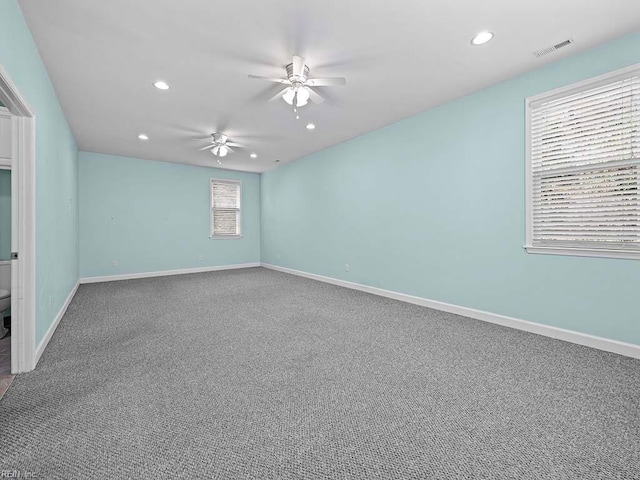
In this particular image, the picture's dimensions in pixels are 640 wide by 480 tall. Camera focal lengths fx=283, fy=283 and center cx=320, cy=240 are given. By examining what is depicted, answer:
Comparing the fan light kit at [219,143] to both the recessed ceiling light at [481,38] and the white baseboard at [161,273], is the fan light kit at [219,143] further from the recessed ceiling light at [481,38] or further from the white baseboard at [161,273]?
the recessed ceiling light at [481,38]

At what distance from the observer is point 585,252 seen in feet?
8.61

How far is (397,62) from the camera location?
2736mm

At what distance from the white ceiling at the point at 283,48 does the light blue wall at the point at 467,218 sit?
0.26 meters

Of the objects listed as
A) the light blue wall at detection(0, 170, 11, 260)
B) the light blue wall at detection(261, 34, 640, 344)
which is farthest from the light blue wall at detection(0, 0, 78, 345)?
the light blue wall at detection(261, 34, 640, 344)

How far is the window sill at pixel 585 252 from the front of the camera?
2.40m

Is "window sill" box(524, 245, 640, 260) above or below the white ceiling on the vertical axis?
below

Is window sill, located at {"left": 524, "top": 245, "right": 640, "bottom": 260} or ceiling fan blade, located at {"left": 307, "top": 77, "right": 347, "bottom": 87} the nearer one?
window sill, located at {"left": 524, "top": 245, "right": 640, "bottom": 260}

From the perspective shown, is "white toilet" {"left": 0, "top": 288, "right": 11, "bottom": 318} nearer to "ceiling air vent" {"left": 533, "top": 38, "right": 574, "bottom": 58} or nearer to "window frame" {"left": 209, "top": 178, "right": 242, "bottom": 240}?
"window frame" {"left": 209, "top": 178, "right": 242, "bottom": 240}

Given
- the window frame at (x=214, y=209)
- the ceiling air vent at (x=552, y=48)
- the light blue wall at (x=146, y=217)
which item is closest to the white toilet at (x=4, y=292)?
the light blue wall at (x=146, y=217)

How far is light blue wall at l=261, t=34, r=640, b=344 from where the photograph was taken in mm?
2574

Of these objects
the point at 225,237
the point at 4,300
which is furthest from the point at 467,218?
the point at 225,237

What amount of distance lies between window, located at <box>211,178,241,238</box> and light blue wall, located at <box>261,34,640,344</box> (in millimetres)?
3076

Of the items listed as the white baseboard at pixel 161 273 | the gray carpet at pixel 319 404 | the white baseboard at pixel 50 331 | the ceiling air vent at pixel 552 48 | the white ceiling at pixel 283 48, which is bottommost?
the gray carpet at pixel 319 404

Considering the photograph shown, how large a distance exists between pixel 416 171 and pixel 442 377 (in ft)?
9.33
